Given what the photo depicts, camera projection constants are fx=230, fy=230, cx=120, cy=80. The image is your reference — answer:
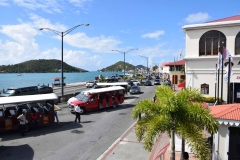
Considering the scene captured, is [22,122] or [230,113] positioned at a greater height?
[230,113]

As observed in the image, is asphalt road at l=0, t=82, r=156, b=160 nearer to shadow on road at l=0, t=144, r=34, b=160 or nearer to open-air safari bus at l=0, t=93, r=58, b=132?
shadow on road at l=0, t=144, r=34, b=160

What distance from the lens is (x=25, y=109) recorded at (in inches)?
639

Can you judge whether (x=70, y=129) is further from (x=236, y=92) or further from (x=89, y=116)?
(x=236, y=92)

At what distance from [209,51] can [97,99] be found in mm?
12378

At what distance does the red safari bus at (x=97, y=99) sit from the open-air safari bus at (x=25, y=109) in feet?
13.9

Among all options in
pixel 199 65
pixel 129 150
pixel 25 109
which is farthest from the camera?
pixel 199 65

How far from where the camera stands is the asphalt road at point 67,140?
11633mm

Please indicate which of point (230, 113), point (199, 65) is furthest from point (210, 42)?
point (230, 113)

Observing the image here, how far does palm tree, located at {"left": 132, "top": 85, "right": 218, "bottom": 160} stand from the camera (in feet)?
24.2

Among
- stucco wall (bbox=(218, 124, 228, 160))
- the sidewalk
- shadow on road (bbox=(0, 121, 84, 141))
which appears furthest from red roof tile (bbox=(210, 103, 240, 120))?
shadow on road (bbox=(0, 121, 84, 141))

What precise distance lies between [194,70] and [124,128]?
1190 cm

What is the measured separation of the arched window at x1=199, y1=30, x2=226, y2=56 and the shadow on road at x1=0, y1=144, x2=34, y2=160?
1887cm

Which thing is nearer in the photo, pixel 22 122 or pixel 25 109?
pixel 22 122

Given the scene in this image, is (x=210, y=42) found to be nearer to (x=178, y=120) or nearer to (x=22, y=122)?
(x=178, y=120)
